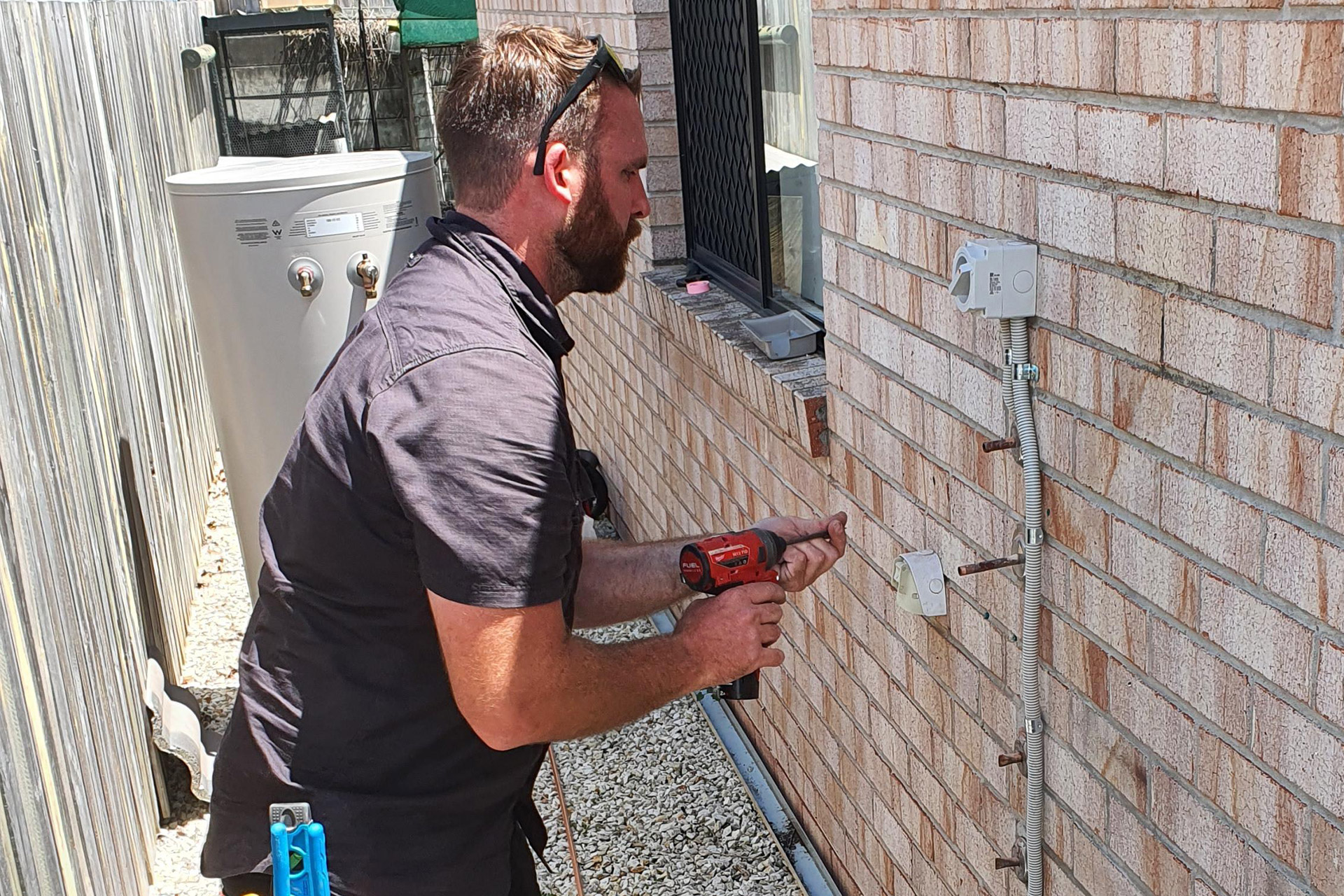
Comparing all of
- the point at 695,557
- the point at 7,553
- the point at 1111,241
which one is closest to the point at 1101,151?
the point at 1111,241

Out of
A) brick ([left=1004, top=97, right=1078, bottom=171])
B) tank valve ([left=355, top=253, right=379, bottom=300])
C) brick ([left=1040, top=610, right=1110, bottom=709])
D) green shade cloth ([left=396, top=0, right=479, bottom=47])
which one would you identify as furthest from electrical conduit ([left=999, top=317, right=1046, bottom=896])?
green shade cloth ([left=396, top=0, right=479, bottom=47])

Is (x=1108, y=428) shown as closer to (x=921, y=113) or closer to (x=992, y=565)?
(x=992, y=565)

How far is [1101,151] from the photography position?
1797 millimetres

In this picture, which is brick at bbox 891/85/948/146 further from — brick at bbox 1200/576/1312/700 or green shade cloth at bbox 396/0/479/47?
green shade cloth at bbox 396/0/479/47

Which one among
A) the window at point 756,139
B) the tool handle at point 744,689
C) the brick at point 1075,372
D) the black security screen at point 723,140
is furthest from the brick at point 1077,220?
the black security screen at point 723,140

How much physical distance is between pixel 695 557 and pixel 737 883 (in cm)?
162

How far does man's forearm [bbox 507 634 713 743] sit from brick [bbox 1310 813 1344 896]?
1.05 meters

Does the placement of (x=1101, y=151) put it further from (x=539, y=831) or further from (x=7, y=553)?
(x=7, y=553)

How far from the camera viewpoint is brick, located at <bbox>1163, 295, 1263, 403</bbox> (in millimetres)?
1550

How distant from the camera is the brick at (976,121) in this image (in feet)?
6.83

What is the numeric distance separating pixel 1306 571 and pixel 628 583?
1483mm

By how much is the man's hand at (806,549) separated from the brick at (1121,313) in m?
0.87

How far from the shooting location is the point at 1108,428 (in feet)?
6.19

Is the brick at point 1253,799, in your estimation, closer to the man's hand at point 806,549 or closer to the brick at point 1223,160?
the brick at point 1223,160
